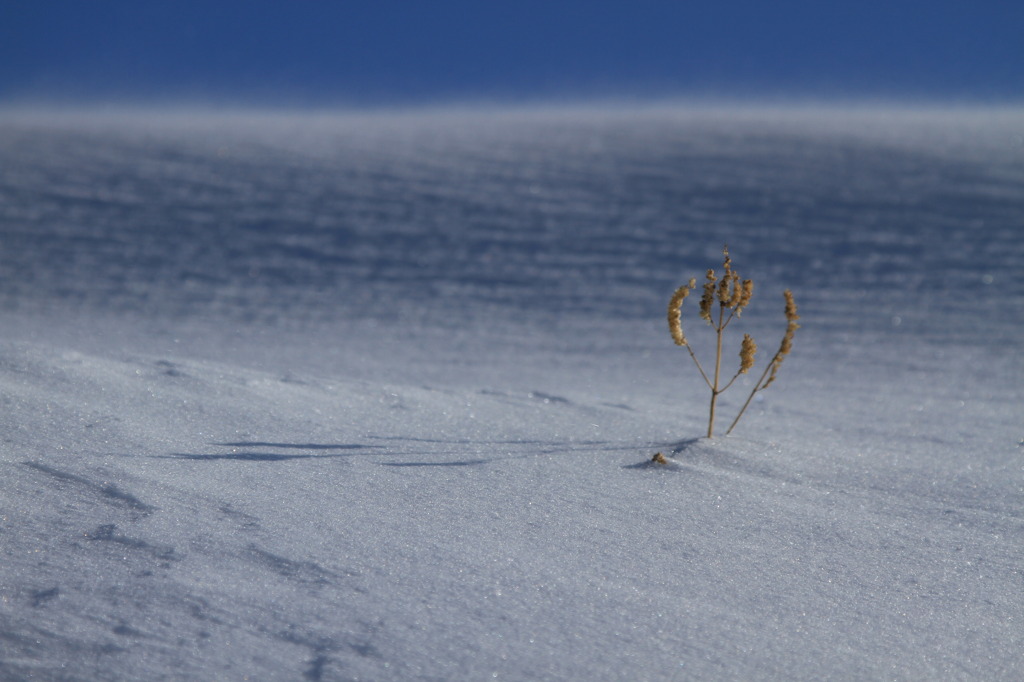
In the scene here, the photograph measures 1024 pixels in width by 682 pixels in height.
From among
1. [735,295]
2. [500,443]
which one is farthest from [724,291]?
[500,443]

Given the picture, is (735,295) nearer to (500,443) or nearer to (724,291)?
(724,291)

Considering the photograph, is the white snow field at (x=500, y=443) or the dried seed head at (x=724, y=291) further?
the dried seed head at (x=724, y=291)

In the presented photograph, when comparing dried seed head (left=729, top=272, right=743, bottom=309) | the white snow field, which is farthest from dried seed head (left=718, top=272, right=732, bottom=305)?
the white snow field

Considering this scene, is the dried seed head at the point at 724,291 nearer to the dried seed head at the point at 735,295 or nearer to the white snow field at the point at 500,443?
the dried seed head at the point at 735,295

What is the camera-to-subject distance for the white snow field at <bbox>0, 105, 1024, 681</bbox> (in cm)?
132

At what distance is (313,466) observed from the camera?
191 centimetres

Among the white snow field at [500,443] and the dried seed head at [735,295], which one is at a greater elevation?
the dried seed head at [735,295]

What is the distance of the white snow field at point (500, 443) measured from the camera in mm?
1320

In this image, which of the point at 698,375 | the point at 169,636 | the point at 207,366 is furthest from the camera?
the point at 698,375

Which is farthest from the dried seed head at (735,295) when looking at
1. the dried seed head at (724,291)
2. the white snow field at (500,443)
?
the white snow field at (500,443)

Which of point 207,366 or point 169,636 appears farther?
point 207,366

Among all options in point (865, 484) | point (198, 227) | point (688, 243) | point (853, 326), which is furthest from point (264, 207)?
point (865, 484)

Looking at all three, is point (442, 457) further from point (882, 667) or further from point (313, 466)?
point (882, 667)

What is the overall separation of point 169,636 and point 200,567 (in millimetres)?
172
